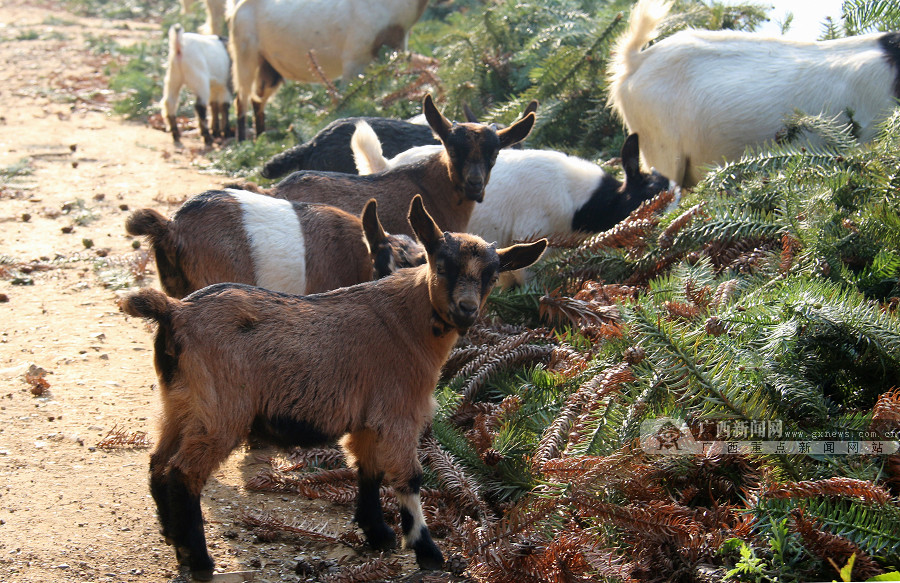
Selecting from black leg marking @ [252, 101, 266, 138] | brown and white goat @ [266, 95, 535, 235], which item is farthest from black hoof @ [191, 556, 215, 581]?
black leg marking @ [252, 101, 266, 138]

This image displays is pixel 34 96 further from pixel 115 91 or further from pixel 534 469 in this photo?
pixel 534 469

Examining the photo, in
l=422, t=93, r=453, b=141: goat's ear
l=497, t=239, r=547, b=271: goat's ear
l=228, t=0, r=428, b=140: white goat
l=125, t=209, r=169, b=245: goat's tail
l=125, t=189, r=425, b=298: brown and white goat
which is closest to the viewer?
l=497, t=239, r=547, b=271: goat's ear

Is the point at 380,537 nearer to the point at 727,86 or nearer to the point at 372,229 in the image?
the point at 372,229

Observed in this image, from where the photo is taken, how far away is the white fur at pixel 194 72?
11.3 meters

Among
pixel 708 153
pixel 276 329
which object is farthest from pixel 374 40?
pixel 276 329

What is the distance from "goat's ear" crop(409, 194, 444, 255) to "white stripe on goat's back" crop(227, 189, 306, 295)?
129 centimetres

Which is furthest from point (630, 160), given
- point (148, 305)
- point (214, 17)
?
point (214, 17)

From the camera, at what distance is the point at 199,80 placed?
1141cm

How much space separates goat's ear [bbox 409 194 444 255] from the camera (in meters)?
3.46

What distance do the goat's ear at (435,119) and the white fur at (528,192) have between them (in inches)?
11.4

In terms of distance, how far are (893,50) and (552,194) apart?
245 centimetres

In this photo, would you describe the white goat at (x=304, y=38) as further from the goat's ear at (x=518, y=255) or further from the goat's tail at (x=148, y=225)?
the goat's ear at (x=518, y=255)

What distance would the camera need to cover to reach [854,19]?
6.12m

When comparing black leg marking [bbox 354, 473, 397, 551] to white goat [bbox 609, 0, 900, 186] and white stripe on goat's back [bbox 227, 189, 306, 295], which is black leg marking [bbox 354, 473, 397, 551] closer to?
white stripe on goat's back [bbox 227, 189, 306, 295]
